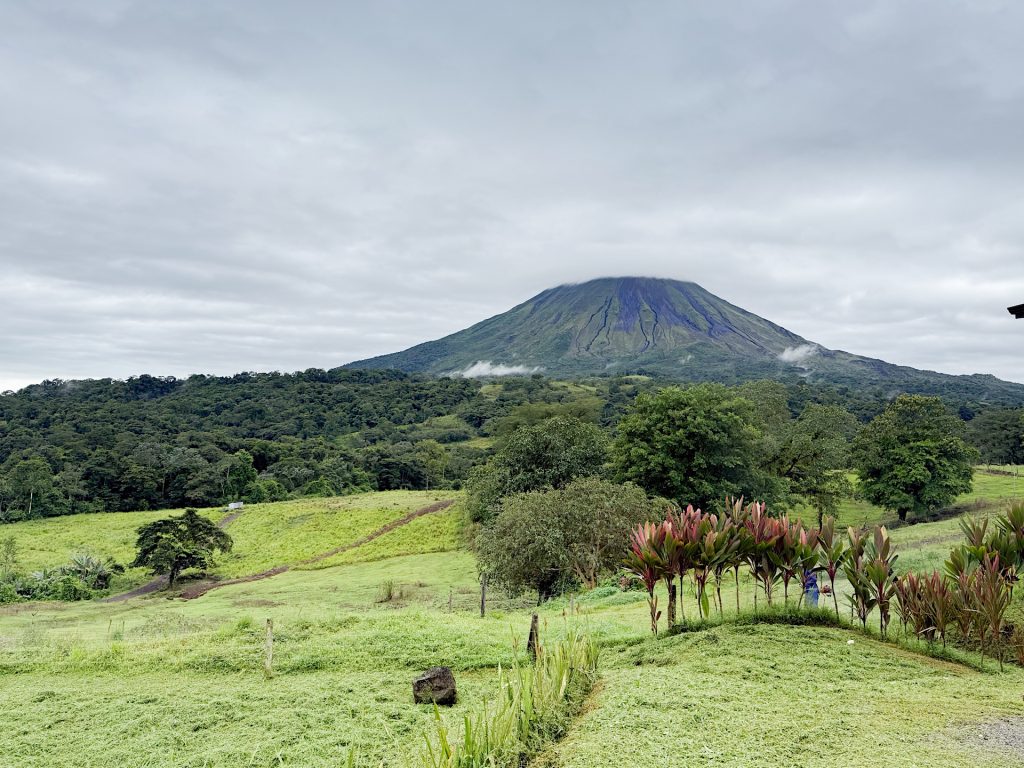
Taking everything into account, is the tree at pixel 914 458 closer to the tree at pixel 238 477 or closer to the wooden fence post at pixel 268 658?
the wooden fence post at pixel 268 658

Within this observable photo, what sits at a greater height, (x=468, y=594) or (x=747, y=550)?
(x=747, y=550)

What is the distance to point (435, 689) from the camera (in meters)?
6.10

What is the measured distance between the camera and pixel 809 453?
3184 centimetres

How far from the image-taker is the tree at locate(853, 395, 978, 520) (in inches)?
1183

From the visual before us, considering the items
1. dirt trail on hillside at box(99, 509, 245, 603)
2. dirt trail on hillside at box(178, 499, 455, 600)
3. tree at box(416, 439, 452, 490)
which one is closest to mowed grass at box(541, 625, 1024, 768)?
dirt trail on hillside at box(178, 499, 455, 600)

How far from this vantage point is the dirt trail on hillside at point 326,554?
25953mm

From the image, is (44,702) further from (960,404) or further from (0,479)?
(960,404)

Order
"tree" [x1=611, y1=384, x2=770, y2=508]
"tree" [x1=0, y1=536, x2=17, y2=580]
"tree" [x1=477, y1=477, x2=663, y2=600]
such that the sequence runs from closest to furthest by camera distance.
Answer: "tree" [x1=477, y1=477, x2=663, y2=600]
"tree" [x1=611, y1=384, x2=770, y2=508]
"tree" [x1=0, y1=536, x2=17, y2=580]

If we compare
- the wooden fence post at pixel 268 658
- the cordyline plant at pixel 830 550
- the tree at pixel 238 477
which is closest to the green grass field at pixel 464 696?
the wooden fence post at pixel 268 658

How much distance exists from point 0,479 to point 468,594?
48334mm

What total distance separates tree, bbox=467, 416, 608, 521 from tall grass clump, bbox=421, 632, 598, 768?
61.6ft

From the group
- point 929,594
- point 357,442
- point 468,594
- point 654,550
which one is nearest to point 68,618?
point 468,594

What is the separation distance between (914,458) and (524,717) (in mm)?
32673

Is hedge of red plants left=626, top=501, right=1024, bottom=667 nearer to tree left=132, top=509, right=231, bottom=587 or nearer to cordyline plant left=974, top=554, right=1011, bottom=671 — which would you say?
cordyline plant left=974, top=554, right=1011, bottom=671
